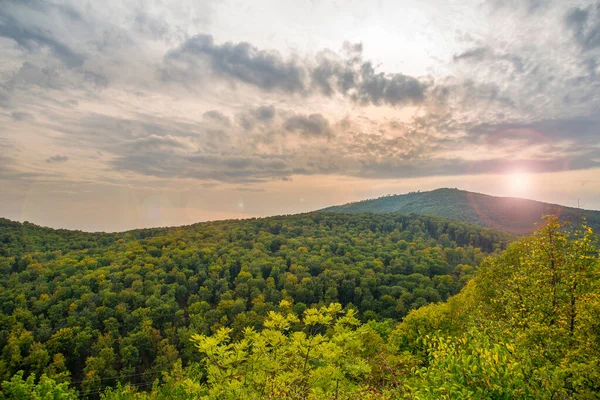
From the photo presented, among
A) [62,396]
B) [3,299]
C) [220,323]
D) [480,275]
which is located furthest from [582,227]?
[3,299]

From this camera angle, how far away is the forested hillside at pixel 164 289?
202 feet

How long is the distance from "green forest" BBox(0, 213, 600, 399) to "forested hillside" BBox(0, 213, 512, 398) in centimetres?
45

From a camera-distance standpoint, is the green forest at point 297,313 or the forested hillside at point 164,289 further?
the forested hillside at point 164,289

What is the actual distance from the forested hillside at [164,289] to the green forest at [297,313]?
45cm

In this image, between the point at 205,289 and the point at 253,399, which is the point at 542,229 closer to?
the point at 253,399

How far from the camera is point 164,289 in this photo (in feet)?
280

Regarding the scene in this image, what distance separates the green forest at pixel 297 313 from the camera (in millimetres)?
11805

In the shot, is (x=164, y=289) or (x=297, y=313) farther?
(x=164, y=289)

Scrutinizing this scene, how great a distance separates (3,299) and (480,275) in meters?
94.0

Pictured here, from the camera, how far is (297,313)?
81.1 meters

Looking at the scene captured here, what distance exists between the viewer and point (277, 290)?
299 ft

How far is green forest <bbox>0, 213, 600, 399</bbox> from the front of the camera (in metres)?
11.8

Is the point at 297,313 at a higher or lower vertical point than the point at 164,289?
lower

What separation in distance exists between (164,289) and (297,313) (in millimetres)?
36240
